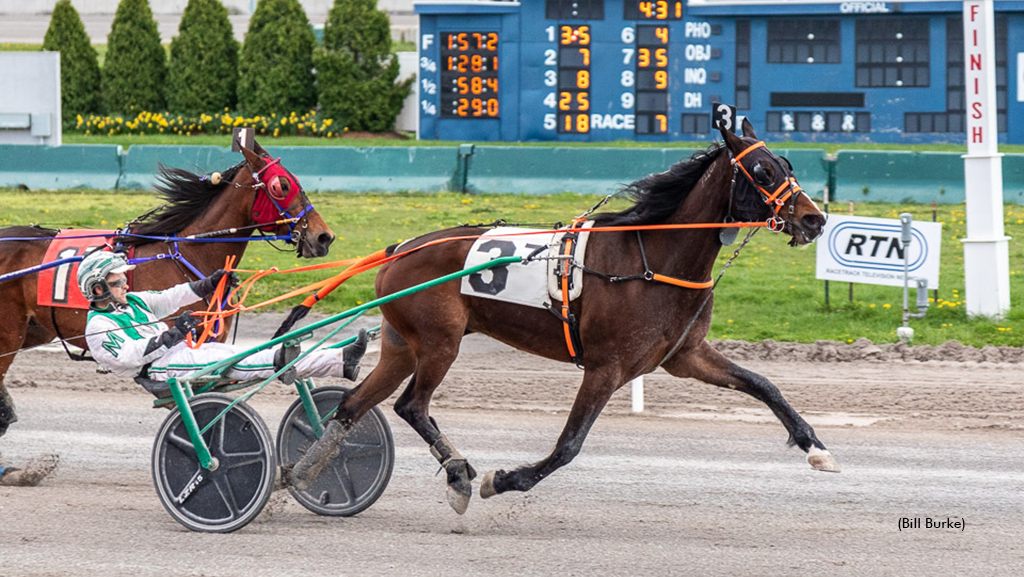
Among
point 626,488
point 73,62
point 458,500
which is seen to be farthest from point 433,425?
point 73,62

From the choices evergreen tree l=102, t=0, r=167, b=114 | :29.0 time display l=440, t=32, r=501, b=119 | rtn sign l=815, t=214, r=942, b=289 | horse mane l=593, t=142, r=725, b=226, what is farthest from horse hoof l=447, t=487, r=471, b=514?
evergreen tree l=102, t=0, r=167, b=114

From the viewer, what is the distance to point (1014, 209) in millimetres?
15383

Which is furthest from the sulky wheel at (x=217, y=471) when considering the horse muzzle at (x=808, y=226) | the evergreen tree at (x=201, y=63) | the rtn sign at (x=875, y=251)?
the evergreen tree at (x=201, y=63)

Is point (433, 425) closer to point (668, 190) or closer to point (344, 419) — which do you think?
point (344, 419)

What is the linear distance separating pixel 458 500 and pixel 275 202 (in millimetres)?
2024

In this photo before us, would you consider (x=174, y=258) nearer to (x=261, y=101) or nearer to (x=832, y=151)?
(x=832, y=151)

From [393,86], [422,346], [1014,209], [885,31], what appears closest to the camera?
[422,346]

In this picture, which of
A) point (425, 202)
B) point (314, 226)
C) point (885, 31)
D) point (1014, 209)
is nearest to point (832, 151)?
point (885, 31)

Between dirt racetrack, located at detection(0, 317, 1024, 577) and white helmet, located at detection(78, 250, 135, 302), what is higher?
white helmet, located at detection(78, 250, 135, 302)

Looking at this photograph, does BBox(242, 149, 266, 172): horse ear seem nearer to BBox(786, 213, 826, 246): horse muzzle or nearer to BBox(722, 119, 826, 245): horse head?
BBox(722, 119, 826, 245): horse head

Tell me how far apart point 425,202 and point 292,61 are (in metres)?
7.78

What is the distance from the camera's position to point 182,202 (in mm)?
7078

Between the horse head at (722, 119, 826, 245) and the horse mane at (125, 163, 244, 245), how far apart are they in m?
2.84

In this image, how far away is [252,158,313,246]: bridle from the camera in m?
6.80
